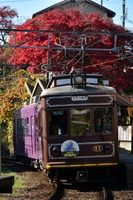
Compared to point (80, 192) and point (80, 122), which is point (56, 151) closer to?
point (80, 122)

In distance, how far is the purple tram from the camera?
1277 cm

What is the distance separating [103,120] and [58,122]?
126cm

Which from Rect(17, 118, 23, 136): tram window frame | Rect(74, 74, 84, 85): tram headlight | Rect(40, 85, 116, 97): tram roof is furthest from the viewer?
Rect(17, 118, 23, 136): tram window frame

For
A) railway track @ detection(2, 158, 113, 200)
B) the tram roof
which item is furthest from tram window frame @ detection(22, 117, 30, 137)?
the tram roof

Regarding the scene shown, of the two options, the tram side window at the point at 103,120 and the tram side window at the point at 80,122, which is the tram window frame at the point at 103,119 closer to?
the tram side window at the point at 103,120

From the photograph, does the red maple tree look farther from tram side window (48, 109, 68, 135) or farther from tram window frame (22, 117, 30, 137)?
tram side window (48, 109, 68, 135)

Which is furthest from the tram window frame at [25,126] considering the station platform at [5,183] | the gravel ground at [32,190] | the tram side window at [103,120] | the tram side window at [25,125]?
the station platform at [5,183]

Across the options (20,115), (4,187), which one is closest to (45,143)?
(4,187)

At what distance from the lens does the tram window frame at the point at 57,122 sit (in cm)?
1298

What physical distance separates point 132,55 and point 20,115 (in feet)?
26.3

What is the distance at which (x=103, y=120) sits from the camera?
13117 millimetres

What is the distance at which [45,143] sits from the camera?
13.0 m

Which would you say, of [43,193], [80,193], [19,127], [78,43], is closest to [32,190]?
[43,193]

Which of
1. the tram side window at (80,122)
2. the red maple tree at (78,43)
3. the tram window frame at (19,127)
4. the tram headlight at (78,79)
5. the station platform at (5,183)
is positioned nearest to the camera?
the station platform at (5,183)
